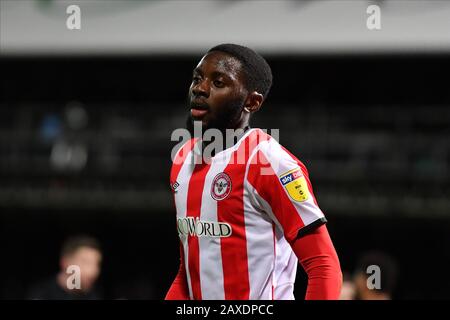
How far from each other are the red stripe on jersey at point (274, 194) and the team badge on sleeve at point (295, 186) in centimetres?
1

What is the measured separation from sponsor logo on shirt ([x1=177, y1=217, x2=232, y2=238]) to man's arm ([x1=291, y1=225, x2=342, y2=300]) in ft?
0.72

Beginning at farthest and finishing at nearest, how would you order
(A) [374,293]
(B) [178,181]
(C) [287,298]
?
1. (A) [374,293]
2. (B) [178,181]
3. (C) [287,298]

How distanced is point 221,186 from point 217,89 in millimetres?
287

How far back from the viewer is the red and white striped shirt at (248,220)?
2127mm

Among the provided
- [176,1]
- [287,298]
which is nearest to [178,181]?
[287,298]

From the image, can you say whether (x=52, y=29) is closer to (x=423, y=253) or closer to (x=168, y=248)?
(x=168, y=248)

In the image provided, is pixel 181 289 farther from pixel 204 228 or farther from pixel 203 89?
pixel 203 89

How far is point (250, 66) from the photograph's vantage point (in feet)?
7.44

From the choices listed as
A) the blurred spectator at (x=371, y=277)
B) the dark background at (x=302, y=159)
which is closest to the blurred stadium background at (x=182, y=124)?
the dark background at (x=302, y=159)

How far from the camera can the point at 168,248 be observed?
1040 cm

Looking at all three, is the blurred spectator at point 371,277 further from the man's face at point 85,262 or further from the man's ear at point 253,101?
the man's ear at point 253,101

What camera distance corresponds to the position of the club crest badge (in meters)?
2.22

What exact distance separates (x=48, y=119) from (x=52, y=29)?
4.40 ft

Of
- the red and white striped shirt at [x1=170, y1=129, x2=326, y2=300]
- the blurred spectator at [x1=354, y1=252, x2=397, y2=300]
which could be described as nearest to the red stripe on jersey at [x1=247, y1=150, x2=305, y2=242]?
the red and white striped shirt at [x1=170, y1=129, x2=326, y2=300]
